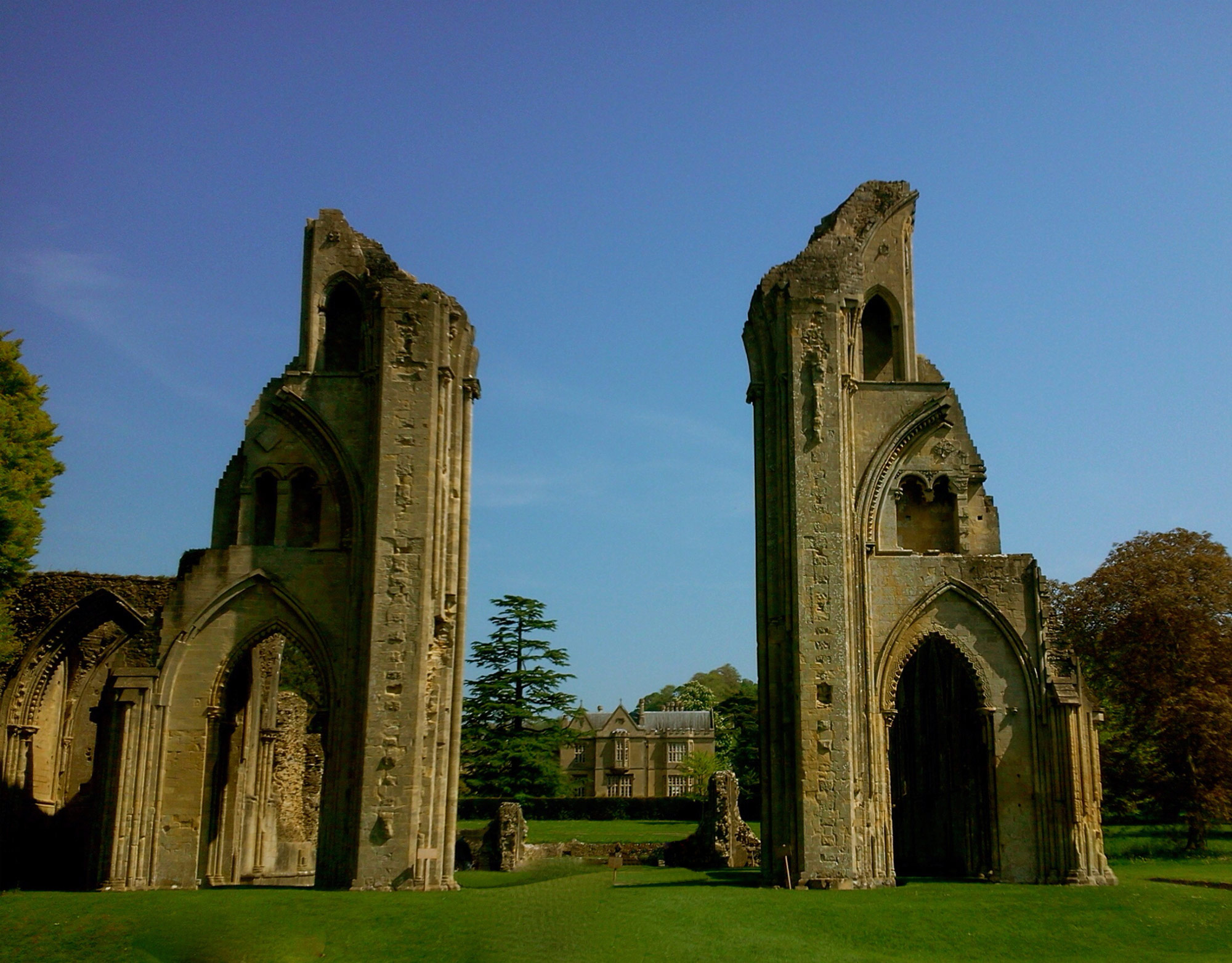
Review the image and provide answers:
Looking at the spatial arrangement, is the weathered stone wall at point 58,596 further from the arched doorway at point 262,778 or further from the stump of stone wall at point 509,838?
the stump of stone wall at point 509,838

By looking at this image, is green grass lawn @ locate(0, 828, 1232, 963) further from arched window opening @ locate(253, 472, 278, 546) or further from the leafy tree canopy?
the leafy tree canopy

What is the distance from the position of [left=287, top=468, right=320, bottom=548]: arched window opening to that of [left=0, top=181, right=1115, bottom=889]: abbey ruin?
50 mm

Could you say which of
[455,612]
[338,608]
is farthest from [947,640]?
[338,608]

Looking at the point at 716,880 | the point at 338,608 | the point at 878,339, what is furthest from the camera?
the point at 878,339

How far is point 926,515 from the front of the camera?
26.8 meters

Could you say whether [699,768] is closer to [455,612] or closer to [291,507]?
[455,612]

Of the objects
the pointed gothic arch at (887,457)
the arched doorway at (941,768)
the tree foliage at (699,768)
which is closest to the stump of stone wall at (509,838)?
the arched doorway at (941,768)

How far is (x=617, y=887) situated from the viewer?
22734 millimetres

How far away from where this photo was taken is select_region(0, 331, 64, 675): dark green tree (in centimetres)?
2564

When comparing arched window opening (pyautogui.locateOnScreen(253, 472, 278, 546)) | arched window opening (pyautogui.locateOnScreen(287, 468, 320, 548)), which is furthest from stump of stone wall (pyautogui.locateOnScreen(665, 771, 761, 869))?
arched window opening (pyautogui.locateOnScreen(253, 472, 278, 546))

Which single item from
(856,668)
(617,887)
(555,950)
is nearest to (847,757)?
(856,668)

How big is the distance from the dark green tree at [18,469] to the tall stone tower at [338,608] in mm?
2518

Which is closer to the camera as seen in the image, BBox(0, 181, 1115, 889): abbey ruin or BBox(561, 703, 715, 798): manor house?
BBox(0, 181, 1115, 889): abbey ruin

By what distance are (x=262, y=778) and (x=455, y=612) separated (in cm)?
976
